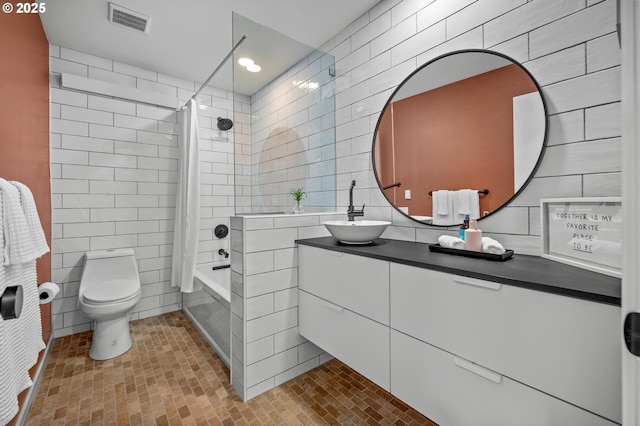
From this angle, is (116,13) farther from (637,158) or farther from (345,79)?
(637,158)

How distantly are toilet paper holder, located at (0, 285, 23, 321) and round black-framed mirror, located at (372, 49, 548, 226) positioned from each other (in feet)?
5.78

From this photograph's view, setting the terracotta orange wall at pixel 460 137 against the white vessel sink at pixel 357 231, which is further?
the white vessel sink at pixel 357 231

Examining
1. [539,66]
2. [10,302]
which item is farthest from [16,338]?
[539,66]

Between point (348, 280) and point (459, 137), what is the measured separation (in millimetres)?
992

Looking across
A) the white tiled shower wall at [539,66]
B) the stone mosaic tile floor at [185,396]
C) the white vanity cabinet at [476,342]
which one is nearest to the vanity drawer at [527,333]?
the white vanity cabinet at [476,342]

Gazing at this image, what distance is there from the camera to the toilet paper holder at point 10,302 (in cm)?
82

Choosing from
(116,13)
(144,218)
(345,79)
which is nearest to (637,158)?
(345,79)

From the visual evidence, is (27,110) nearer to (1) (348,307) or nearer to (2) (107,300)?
(2) (107,300)

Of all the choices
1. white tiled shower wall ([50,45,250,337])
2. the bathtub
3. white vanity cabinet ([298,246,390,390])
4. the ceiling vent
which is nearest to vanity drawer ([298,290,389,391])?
white vanity cabinet ([298,246,390,390])

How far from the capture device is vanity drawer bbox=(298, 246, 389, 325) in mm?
1308

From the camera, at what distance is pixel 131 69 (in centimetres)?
274

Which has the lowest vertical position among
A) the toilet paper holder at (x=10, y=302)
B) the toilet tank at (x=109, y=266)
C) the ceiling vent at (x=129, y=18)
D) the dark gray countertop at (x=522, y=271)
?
the toilet tank at (x=109, y=266)

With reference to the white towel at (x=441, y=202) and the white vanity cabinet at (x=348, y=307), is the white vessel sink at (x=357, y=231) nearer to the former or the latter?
the white vanity cabinet at (x=348, y=307)

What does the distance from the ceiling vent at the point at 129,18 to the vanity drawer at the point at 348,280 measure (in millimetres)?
2069
